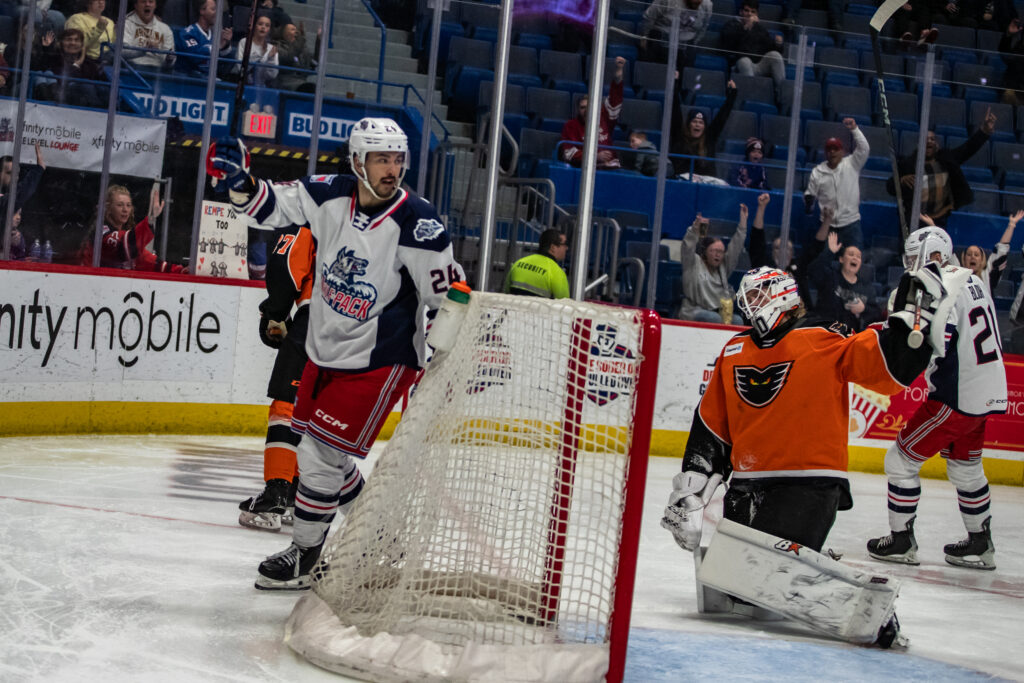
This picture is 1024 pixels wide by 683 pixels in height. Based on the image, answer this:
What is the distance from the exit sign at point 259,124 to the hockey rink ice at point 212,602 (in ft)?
7.85

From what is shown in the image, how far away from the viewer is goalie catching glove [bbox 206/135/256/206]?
336 centimetres

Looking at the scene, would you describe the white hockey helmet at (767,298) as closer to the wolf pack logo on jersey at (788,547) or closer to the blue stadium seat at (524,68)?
the wolf pack logo on jersey at (788,547)

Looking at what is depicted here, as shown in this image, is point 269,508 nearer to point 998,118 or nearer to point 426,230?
point 426,230

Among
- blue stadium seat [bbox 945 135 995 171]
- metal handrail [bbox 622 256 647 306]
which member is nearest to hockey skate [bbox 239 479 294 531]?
metal handrail [bbox 622 256 647 306]

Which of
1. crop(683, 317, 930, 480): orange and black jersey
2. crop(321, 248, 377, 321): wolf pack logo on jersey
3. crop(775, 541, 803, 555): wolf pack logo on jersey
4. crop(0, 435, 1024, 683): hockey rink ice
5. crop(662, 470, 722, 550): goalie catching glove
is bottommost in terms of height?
crop(0, 435, 1024, 683): hockey rink ice

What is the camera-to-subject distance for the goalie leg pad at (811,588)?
137 inches

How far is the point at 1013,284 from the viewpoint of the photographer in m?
8.16

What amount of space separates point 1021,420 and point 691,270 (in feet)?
8.13

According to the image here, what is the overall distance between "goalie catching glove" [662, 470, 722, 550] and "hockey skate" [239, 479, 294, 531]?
1610mm

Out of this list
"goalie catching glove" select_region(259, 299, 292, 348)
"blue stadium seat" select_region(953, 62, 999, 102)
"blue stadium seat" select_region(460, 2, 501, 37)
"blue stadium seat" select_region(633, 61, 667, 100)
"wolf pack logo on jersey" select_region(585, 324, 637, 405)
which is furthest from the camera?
"blue stadium seat" select_region(953, 62, 999, 102)

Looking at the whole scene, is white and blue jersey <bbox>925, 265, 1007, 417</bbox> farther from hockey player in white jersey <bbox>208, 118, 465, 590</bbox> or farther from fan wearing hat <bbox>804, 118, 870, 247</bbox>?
fan wearing hat <bbox>804, 118, 870, 247</bbox>

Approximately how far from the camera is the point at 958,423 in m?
5.14

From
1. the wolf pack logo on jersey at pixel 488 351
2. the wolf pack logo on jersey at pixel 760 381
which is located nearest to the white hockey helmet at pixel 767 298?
the wolf pack logo on jersey at pixel 760 381

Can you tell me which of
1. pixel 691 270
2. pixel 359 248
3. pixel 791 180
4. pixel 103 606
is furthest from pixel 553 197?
pixel 103 606
